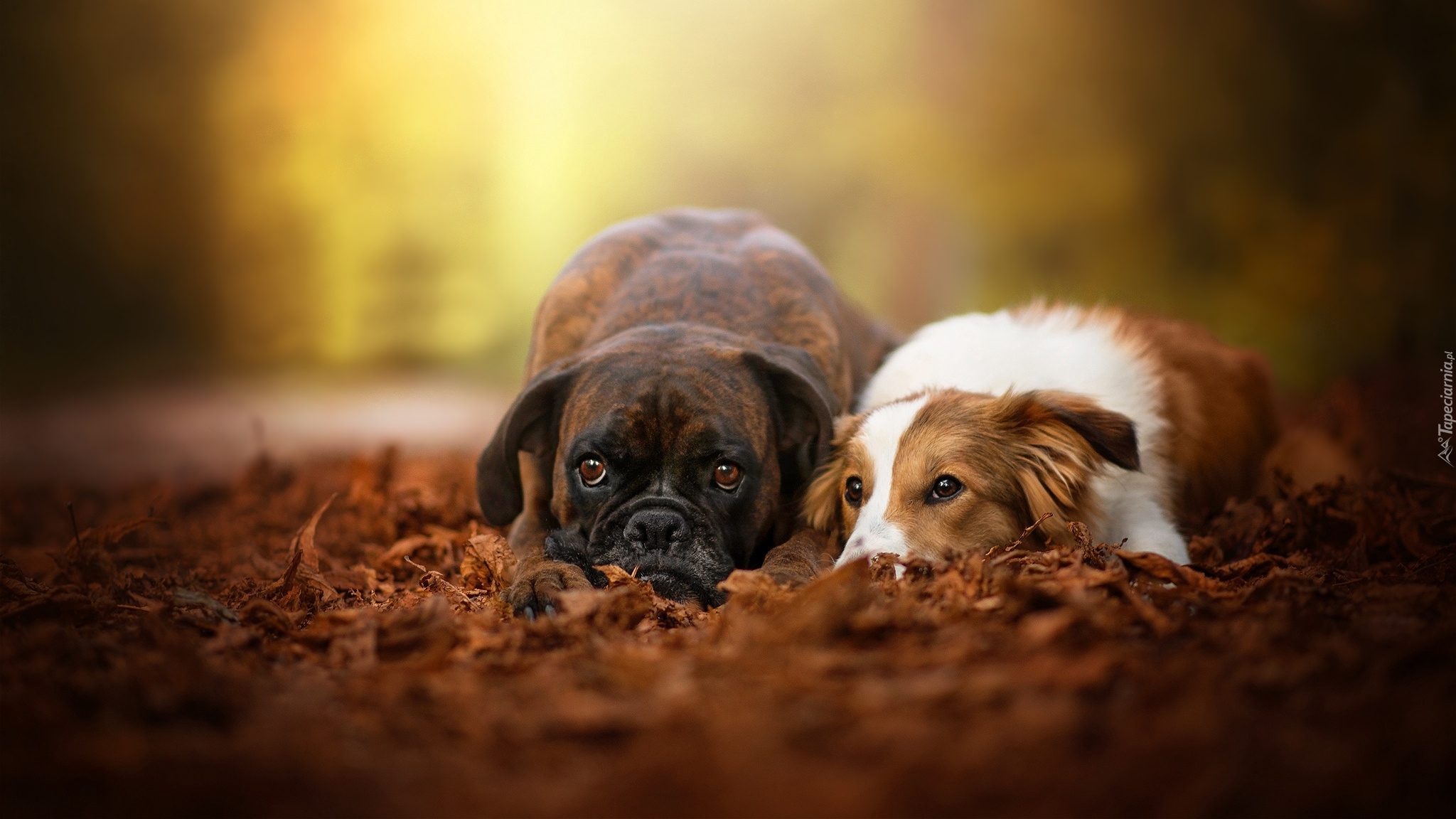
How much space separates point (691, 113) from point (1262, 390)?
711 cm

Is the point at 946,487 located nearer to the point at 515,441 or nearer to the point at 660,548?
the point at 660,548

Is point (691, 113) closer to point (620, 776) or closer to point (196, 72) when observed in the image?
point (196, 72)

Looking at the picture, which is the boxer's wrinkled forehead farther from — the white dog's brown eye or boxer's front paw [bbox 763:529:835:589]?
the white dog's brown eye

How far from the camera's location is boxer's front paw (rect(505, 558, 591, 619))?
2.91 meters

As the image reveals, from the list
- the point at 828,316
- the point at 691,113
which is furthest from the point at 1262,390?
the point at 691,113

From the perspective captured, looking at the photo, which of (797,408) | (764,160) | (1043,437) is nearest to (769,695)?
(1043,437)

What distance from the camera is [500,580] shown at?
11.1ft

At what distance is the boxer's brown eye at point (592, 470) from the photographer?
137 inches

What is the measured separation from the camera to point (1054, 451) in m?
3.33

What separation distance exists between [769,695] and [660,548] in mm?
1380

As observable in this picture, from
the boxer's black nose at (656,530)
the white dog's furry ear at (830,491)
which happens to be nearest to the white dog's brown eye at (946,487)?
the white dog's furry ear at (830,491)

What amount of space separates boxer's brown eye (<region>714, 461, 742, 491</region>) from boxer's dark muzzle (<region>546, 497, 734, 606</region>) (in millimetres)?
173

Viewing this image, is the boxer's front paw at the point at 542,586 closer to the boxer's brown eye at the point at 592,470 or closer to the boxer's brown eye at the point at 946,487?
the boxer's brown eye at the point at 592,470

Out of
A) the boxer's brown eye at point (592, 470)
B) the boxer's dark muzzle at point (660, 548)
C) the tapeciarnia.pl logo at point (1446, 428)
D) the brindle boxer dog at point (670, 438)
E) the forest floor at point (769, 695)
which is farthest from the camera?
the tapeciarnia.pl logo at point (1446, 428)
